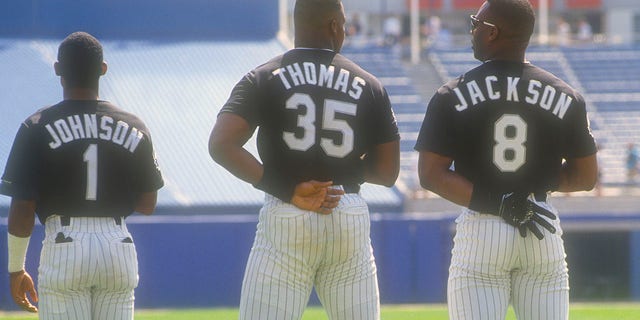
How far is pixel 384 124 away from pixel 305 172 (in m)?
0.36

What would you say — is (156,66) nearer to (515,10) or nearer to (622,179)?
(622,179)

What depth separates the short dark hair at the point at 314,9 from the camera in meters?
4.60

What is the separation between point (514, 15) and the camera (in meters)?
4.62

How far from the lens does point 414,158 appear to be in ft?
72.2

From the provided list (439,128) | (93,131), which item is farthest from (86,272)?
(439,128)

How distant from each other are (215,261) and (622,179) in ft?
29.7

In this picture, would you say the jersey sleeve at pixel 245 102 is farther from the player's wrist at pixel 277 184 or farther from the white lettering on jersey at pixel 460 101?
the white lettering on jersey at pixel 460 101

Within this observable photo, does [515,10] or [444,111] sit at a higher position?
[515,10]

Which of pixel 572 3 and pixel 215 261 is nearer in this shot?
pixel 215 261

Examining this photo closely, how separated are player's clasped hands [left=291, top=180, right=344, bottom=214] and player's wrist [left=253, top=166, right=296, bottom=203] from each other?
0.02 metres

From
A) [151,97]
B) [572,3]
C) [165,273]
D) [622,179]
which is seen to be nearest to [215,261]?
[165,273]

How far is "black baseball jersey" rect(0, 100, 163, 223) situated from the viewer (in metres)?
4.80

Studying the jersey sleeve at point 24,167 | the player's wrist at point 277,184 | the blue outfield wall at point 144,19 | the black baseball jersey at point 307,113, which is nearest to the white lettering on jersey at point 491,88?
the black baseball jersey at point 307,113

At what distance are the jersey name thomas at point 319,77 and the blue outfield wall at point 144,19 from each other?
17.6 m
